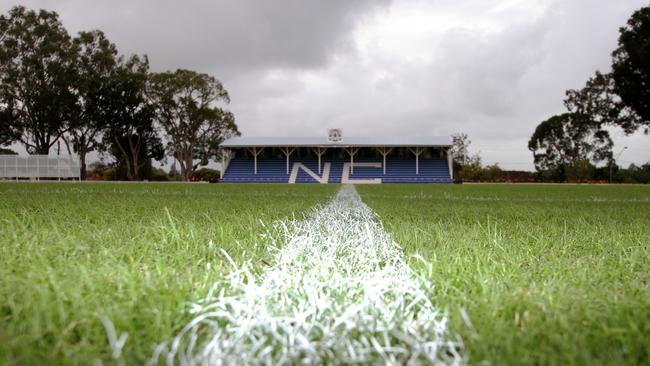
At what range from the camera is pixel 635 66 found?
95.1 feet

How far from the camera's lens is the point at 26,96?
3578cm

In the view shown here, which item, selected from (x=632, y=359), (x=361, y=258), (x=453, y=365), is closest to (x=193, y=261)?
(x=361, y=258)

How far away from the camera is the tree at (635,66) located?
92.7 ft

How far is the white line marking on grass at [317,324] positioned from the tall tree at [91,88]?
40.9m

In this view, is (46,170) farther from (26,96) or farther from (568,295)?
(568,295)

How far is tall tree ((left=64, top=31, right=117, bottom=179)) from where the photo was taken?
123 ft

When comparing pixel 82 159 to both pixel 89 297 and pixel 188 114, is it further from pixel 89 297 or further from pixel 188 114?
pixel 89 297

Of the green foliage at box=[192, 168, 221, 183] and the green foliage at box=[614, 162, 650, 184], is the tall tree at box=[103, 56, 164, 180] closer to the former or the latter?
the green foliage at box=[192, 168, 221, 183]

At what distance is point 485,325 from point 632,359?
274 mm

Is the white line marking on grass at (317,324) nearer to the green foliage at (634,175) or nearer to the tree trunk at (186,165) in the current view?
the tree trunk at (186,165)

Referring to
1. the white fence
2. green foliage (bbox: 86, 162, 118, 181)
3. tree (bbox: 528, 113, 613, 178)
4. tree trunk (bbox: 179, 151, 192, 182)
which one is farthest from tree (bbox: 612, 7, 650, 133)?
green foliage (bbox: 86, 162, 118, 181)

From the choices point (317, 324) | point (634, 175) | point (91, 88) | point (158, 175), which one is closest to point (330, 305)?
point (317, 324)

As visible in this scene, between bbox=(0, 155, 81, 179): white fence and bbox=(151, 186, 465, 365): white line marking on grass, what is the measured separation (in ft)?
133

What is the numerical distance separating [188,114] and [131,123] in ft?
16.9
